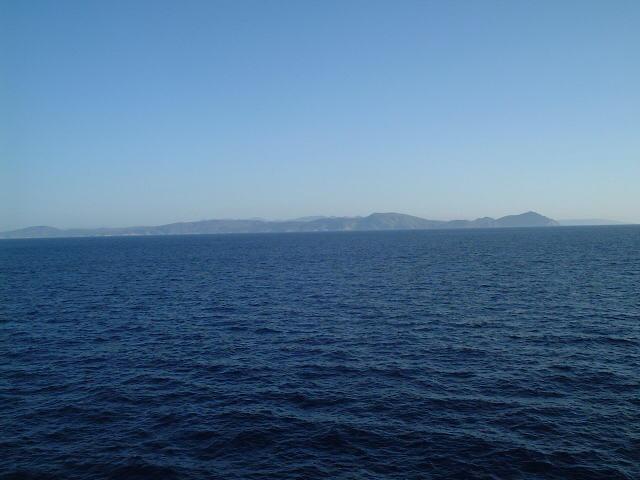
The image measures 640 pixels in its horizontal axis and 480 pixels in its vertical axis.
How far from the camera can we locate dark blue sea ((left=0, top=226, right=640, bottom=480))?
27.0 m

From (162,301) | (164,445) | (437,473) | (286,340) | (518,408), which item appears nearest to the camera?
(437,473)

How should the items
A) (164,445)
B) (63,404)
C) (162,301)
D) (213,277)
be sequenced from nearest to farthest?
(164,445) < (63,404) < (162,301) < (213,277)

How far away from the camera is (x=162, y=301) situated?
258 ft

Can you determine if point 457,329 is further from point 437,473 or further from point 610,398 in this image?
point 437,473

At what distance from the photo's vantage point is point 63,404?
35.4 m

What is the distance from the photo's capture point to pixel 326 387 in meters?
37.9

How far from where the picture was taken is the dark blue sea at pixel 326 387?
88.6 feet

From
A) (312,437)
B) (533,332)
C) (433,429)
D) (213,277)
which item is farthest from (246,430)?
(213,277)

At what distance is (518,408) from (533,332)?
22.5 m

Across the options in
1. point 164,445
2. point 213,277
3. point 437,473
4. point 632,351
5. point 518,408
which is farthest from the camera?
point 213,277

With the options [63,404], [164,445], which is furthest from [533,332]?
[63,404]

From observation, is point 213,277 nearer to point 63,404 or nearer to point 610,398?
point 63,404

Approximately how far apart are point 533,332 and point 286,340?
30.6m

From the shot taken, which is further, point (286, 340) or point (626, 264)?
point (626, 264)
